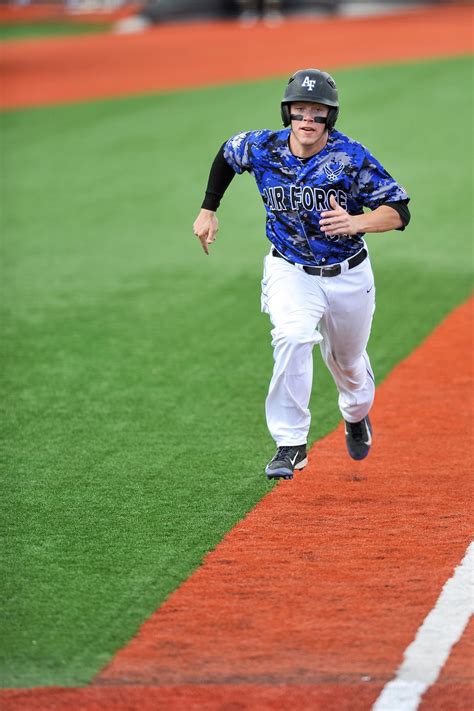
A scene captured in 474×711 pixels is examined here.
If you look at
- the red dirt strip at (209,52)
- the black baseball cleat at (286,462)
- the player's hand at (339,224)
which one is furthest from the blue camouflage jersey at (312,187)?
the red dirt strip at (209,52)

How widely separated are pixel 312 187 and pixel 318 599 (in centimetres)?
204

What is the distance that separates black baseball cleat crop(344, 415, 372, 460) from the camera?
263 inches

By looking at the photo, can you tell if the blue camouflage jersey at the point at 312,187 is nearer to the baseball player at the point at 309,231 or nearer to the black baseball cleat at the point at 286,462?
the baseball player at the point at 309,231

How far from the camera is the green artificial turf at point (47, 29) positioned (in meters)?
32.3

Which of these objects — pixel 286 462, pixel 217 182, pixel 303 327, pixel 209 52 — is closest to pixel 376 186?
pixel 303 327

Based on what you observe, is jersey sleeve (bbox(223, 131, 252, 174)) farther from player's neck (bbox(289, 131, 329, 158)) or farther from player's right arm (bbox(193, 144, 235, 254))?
player's neck (bbox(289, 131, 329, 158))

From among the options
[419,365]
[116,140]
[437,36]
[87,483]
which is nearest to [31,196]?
[116,140]

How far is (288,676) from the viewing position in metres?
4.34

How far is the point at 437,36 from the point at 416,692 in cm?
2309

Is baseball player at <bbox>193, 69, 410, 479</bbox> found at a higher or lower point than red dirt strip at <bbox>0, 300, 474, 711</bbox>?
higher

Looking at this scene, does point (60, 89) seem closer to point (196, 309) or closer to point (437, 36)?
point (437, 36)

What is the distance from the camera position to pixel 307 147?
598 centimetres

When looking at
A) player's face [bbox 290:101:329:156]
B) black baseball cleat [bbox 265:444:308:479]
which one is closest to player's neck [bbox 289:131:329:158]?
player's face [bbox 290:101:329:156]

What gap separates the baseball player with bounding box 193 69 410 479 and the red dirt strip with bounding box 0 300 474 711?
0.42m
